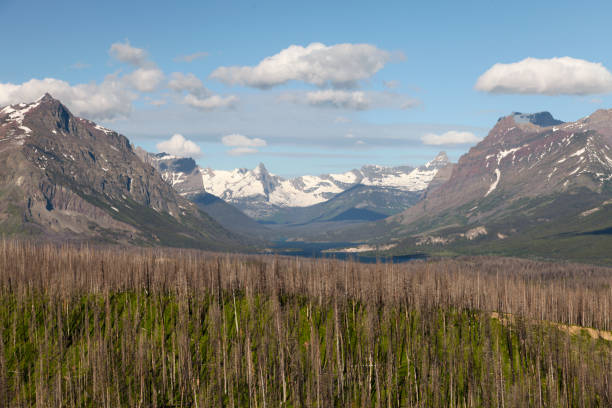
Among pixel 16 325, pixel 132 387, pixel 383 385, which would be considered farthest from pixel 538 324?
pixel 16 325

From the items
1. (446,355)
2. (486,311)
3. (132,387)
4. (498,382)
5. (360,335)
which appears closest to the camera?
(498,382)

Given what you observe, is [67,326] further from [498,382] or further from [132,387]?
[498,382]

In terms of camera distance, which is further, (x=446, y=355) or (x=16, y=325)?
(x=16, y=325)

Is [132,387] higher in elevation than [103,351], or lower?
lower

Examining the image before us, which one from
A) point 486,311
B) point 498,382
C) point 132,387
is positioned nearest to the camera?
point 498,382

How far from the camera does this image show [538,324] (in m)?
192

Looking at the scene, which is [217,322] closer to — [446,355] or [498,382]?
[446,355]

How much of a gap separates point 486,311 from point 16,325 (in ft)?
545

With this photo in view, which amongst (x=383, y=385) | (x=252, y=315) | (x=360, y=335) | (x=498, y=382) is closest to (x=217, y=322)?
(x=252, y=315)

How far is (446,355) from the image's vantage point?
169750mm

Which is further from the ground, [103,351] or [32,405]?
[103,351]

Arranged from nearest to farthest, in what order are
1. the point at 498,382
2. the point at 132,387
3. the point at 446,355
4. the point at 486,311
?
the point at 498,382
the point at 132,387
the point at 446,355
the point at 486,311

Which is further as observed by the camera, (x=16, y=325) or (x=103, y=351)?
(x=16, y=325)

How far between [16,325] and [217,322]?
7134 cm
